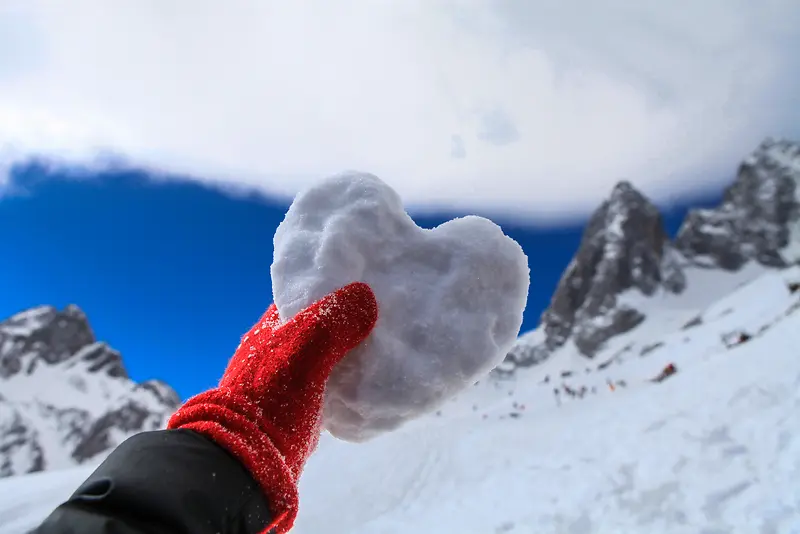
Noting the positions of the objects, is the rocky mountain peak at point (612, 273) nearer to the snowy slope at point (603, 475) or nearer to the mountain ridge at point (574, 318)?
the mountain ridge at point (574, 318)

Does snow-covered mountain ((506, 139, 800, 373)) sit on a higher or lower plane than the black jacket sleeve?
lower

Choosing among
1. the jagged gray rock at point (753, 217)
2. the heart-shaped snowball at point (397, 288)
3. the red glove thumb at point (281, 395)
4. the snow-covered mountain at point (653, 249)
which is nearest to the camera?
the red glove thumb at point (281, 395)

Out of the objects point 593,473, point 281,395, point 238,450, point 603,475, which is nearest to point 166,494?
point 238,450

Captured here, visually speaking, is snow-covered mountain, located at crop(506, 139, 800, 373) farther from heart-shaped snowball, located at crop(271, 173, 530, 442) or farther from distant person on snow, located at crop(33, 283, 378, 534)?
distant person on snow, located at crop(33, 283, 378, 534)

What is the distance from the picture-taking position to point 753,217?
124062 mm

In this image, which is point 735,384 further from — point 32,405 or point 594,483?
point 32,405

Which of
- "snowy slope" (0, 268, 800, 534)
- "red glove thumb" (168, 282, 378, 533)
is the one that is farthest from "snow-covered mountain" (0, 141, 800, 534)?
"red glove thumb" (168, 282, 378, 533)

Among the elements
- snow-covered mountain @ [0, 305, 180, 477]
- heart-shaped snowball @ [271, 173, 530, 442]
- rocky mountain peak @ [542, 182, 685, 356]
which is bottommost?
rocky mountain peak @ [542, 182, 685, 356]

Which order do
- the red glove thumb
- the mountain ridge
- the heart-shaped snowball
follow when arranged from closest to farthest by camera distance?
the red glove thumb
the heart-shaped snowball
the mountain ridge

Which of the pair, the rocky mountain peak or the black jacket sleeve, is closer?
the black jacket sleeve

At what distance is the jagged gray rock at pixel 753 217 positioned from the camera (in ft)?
384

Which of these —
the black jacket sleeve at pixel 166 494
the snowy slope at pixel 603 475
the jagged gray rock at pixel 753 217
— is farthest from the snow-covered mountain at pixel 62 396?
the jagged gray rock at pixel 753 217

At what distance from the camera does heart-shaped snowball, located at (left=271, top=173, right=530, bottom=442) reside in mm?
2760

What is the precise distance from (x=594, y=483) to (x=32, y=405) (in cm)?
15519
